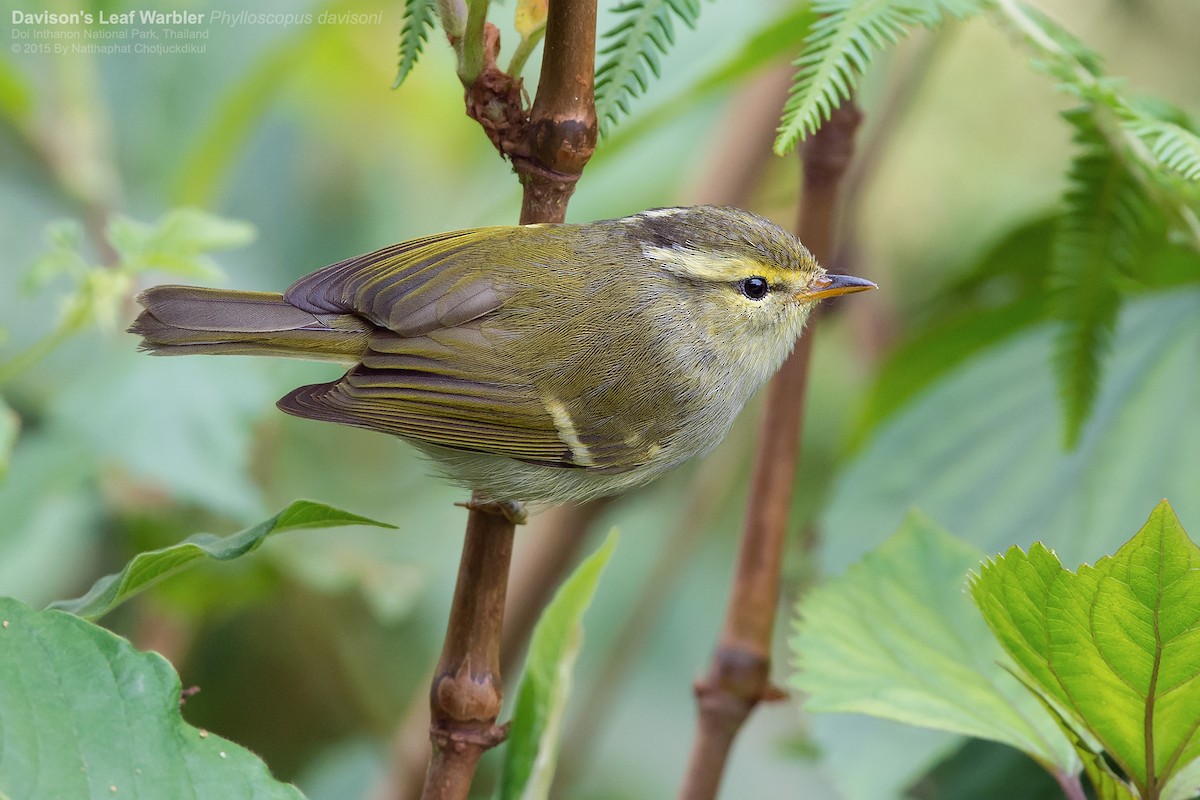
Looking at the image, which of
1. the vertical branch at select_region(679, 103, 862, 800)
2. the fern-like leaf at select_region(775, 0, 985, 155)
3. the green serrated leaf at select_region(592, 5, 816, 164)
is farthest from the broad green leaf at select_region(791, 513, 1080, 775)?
the green serrated leaf at select_region(592, 5, 816, 164)

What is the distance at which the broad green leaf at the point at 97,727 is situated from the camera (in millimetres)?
991

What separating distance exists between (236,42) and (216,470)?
117 centimetres

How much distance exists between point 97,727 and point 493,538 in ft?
1.32

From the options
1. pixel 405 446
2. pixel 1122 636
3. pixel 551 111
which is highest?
pixel 551 111

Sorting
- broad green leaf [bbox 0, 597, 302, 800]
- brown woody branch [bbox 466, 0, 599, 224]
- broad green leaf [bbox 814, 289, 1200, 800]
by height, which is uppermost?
Answer: brown woody branch [bbox 466, 0, 599, 224]

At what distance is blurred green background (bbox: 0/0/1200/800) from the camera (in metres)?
1.88

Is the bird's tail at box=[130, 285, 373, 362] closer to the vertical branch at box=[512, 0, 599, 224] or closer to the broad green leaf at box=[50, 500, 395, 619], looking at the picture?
the broad green leaf at box=[50, 500, 395, 619]

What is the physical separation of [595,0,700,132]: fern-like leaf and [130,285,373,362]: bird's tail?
A: 69 cm

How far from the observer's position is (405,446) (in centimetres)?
206

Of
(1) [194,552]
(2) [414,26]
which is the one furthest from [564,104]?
(1) [194,552]

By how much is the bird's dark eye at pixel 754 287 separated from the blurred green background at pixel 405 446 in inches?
11.3

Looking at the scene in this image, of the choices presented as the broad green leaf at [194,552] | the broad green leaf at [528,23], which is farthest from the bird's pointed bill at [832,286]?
the broad green leaf at [194,552]

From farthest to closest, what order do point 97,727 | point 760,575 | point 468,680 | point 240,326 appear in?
point 240,326
point 760,575
point 468,680
point 97,727

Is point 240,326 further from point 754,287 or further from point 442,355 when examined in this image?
point 754,287
